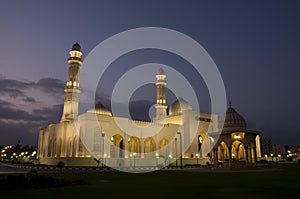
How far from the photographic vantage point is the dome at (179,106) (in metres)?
61.5

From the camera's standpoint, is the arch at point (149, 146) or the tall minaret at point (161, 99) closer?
the arch at point (149, 146)

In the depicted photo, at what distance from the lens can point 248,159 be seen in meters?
29.9

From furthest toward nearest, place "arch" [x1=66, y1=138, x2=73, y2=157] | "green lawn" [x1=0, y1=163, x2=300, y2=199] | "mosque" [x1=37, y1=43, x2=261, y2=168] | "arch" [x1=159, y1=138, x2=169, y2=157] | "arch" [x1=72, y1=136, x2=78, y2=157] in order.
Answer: "arch" [x1=159, y1=138, x2=169, y2=157], "arch" [x1=66, y1=138, x2=73, y2=157], "arch" [x1=72, y1=136, x2=78, y2=157], "mosque" [x1=37, y1=43, x2=261, y2=168], "green lawn" [x1=0, y1=163, x2=300, y2=199]

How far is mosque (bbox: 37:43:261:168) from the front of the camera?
1743 inches

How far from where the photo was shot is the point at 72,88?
5162 centimetres

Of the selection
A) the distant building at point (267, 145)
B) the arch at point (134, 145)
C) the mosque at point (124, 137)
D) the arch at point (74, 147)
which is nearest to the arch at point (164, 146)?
the mosque at point (124, 137)

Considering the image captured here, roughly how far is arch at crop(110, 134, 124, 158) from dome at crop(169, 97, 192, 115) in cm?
1644

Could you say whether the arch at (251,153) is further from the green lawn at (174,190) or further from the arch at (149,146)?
the arch at (149,146)

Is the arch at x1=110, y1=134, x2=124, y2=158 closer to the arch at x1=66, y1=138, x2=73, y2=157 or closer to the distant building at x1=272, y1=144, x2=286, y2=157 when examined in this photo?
the arch at x1=66, y1=138, x2=73, y2=157

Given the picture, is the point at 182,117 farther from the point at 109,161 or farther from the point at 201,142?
the point at 109,161

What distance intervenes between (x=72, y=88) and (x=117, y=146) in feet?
48.6


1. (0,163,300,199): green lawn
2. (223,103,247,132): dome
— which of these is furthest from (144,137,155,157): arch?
(0,163,300,199): green lawn

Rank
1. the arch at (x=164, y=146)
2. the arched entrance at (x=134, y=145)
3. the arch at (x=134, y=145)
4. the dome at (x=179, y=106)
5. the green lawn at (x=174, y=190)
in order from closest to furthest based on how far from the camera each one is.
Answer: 1. the green lawn at (x=174, y=190)
2. the arched entrance at (x=134, y=145)
3. the arch at (x=134, y=145)
4. the arch at (x=164, y=146)
5. the dome at (x=179, y=106)

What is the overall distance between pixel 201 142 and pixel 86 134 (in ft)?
90.9
